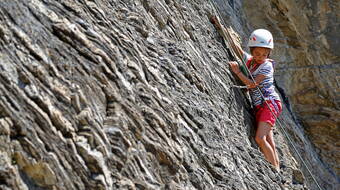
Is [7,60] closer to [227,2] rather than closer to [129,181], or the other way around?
[129,181]

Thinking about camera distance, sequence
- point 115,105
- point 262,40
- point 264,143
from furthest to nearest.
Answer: point 262,40 → point 264,143 → point 115,105

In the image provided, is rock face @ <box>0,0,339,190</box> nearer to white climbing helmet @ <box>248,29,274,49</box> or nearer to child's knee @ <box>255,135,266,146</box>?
child's knee @ <box>255,135,266,146</box>

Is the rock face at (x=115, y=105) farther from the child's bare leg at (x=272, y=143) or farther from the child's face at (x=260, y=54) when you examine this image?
the child's face at (x=260, y=54)

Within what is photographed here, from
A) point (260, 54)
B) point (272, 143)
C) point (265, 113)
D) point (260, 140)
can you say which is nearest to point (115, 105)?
point (260, 140)

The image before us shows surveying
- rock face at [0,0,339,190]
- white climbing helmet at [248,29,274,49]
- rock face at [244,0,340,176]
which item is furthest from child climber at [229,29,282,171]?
rock face at [244,0,340,176]

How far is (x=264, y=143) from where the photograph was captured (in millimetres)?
7363

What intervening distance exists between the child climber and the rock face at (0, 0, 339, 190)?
0.58 ft

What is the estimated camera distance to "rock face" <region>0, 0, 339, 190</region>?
429 cm

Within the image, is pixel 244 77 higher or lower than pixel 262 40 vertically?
lower

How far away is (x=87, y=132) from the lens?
4621 millimetres

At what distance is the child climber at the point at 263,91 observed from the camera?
24.3 ft

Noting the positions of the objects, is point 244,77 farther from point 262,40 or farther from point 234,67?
point 262,40

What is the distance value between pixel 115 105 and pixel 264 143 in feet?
9.53

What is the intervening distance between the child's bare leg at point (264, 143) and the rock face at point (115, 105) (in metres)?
0.11
